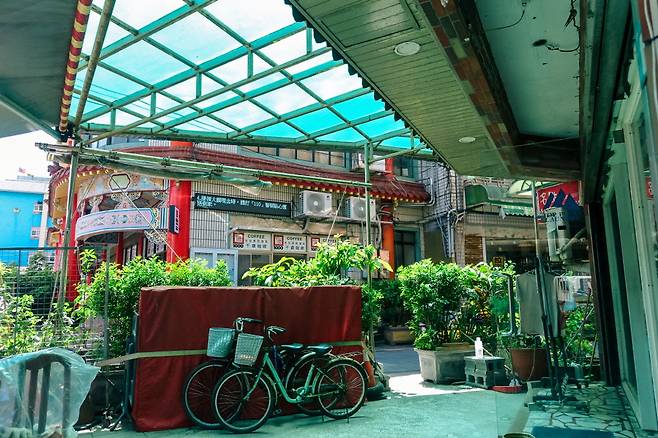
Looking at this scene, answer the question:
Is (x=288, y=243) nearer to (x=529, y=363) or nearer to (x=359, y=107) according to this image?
(x=359, y=107)

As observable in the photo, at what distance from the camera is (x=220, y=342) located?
20.6ft

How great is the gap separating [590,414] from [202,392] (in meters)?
4.50

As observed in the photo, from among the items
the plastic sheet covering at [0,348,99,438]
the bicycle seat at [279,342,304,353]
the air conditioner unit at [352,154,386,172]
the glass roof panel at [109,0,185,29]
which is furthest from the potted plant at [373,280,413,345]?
the plastic sheet covering at [0,348,99,438]

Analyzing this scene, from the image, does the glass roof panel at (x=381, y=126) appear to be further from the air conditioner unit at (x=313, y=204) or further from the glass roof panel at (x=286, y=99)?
the air conditioner unit at (x=313, y=204)

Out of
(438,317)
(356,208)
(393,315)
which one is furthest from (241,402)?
(356,208)

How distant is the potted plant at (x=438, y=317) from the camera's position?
9016 mm

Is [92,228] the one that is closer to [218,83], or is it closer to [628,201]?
[218,83]

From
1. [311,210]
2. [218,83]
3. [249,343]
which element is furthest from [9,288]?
[311,210]

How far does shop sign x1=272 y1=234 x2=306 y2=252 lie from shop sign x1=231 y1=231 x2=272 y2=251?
217mm

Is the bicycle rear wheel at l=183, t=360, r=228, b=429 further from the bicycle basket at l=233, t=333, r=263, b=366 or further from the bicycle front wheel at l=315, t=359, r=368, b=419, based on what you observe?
the bicycle front wheel at l=315, t=359, r=368, b=419

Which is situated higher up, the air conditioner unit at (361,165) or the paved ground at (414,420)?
the air conditioner unit at (361,165)

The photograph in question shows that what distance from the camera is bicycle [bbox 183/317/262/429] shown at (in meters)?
6.18

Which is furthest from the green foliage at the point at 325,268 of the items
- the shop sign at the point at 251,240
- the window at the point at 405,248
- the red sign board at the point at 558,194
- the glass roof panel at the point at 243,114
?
the window at the point at 405,248

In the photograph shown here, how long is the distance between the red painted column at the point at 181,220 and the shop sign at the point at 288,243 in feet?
9.66
